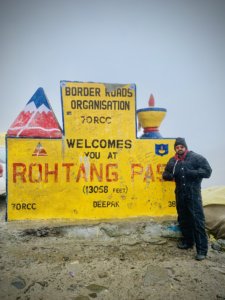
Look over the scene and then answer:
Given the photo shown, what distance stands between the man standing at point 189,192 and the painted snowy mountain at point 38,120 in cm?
196

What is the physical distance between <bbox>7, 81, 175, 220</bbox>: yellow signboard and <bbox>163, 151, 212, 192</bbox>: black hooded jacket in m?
0.46

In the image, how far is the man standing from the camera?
380 cm

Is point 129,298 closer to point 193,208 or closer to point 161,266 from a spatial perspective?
point 161,266

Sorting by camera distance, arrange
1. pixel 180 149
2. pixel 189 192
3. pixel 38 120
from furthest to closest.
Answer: pixel 38 120 → pixel 180 149 → pixel 189 192

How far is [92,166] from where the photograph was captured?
169 inches

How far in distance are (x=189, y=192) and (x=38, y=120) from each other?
2.66 metres

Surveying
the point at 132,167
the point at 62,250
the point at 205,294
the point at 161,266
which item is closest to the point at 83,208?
the point at 62,250

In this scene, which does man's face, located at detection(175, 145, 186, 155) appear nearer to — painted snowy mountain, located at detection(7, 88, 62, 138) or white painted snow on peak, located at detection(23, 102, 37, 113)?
painted snowy mountain, located at detection(7, 88, 62, 138)

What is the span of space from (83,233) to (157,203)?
1341 millimetres

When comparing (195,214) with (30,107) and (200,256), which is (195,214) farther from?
(30,107)

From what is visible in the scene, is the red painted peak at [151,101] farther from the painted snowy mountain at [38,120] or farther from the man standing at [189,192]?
the painted snowy mountain at [38,120]

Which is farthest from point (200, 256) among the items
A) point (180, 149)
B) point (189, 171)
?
point (180, 149)

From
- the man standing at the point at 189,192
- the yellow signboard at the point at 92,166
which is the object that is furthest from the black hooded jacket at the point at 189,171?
the yellow signboard at the point at 92,166

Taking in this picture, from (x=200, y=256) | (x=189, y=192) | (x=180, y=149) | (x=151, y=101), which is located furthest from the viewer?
(x=151, y=101)
